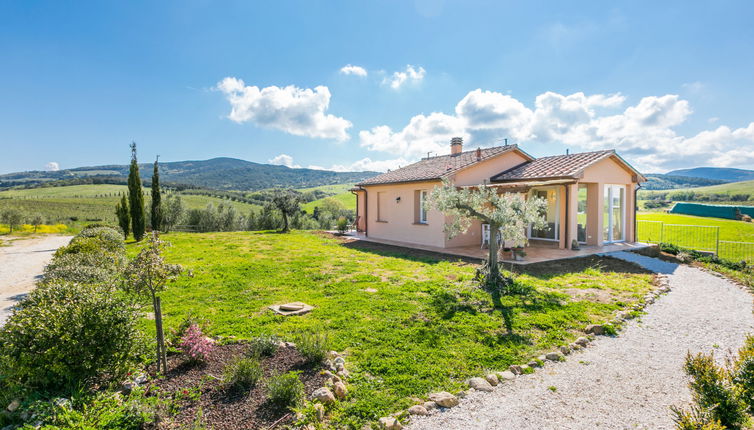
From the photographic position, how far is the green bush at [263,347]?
14.9 feet

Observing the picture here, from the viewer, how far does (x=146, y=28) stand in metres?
13.2

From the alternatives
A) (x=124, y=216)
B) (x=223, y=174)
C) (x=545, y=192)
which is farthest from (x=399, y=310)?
(x=223, y=174)

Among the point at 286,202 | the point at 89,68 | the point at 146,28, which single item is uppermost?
the point at 146,28

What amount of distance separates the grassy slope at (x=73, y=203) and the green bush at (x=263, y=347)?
3862 centimetres

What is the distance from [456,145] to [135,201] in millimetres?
20094

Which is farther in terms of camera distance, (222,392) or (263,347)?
(263,347)

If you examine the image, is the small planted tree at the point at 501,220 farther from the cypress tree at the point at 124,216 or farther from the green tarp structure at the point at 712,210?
the green tarp structure at the point at 712,210

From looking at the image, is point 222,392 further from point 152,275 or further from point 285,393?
point 152,275

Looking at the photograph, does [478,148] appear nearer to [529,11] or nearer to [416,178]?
[416,178]

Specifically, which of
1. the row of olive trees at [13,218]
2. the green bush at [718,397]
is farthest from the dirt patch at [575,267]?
the row of olive trees at [13,218]

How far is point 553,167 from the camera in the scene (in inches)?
566

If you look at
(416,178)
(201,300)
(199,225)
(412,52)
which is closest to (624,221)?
(416,178)

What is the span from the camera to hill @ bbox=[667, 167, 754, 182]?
147400 millimetres

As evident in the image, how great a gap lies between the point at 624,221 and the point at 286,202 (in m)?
19.1
